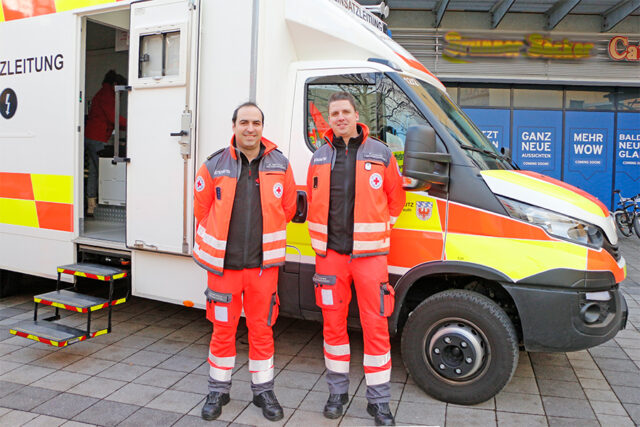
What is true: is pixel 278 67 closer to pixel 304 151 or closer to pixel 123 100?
pixel 304 151

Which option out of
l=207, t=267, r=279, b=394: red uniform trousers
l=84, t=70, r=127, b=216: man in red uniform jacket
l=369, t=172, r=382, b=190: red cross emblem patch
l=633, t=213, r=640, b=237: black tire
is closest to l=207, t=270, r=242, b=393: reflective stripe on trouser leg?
l=207, t=267, r=279, b=394: red uniform trousers

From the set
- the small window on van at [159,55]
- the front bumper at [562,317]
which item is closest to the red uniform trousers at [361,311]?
the front bumper at [562,317]

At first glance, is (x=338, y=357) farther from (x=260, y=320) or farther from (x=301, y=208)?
(x=301, y=208)

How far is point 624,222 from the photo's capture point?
36.0 ft

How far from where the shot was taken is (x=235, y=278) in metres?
3.33

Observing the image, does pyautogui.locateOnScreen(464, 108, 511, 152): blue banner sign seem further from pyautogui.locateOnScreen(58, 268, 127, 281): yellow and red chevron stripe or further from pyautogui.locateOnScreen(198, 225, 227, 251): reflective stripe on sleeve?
pyautogui.locateOnScreen(198, 225, 227, 251): reflective stripe on sleeve

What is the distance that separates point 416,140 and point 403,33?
9.03 m

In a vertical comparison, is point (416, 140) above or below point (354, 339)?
above

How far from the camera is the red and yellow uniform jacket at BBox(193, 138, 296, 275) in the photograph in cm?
329

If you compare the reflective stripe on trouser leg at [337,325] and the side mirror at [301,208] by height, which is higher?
the side mirror at [301,208]

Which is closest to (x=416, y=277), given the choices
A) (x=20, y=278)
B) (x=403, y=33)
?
(x=20, y=278)

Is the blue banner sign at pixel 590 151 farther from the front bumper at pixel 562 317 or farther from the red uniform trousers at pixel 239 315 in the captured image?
the red uniform trousers at pixel 239 315

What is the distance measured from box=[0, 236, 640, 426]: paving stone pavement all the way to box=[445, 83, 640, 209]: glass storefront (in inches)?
302

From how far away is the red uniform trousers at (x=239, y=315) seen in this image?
10.9 ft
